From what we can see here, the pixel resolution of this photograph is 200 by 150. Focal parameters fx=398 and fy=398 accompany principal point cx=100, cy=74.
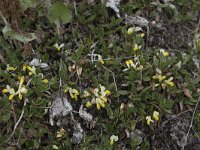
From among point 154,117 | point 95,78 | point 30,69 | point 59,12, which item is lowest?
point 154,117

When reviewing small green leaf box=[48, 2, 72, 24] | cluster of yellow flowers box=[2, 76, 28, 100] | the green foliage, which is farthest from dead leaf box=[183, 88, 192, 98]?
cluster of yellow flowers box=[2, 76, 28, 100]

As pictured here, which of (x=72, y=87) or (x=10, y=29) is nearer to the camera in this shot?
(x=10, y=29)

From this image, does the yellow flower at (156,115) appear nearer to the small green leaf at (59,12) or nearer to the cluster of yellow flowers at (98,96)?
the cluster of yellow flowers at (98,96)

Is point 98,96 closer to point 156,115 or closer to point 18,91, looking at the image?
point 156,115

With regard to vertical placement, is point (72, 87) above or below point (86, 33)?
below

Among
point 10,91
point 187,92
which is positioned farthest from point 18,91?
point 187,92

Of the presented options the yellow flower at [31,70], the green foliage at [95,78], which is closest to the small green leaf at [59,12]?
the green foliage at [95,78]

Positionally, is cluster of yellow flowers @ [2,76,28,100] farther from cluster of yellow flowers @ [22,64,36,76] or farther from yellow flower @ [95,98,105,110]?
yellow flower @ [95,98,105,110]

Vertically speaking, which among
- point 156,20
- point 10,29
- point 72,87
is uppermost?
point 10,29

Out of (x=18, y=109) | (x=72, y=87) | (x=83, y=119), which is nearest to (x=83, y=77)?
(x=72, y=87)

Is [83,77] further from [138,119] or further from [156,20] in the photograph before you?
[156,20]

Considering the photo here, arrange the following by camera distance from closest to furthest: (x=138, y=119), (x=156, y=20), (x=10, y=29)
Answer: (x=10, y=29) < (x=138, y=119) < (x=156, y=20)
